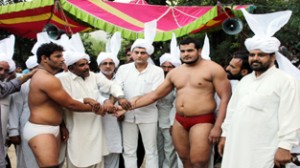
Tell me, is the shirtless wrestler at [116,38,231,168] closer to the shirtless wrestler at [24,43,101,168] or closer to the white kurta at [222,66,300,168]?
the white kurta at [222,66,300,168]

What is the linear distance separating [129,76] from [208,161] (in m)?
1.62

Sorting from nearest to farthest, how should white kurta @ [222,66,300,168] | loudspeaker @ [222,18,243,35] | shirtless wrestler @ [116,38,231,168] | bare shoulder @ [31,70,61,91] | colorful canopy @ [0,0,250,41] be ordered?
white kurta @ [222,66,300,168], bare shoulder @ [31,70,61,91], shirtless wrestler @ [116,38,231,168], loudspeaker @ [222,18,243,35], colorful canopy @ [0,0,250,41]

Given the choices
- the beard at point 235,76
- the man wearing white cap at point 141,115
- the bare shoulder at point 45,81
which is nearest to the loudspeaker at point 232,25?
the beard at point 235,76

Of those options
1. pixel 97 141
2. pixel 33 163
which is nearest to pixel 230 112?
pixel 97 141

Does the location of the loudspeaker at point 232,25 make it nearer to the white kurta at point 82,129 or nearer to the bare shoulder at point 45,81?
the white kurta at point 82,129

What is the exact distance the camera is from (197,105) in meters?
4.88

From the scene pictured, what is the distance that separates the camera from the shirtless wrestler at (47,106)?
445 centimetres

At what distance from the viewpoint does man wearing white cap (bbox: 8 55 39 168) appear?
5195 millimetres

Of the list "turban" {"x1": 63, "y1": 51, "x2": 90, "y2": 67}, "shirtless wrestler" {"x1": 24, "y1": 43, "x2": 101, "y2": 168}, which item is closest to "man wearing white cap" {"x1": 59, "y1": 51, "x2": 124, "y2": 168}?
"turban" {"x1": 63, "y1": 51, "x2": 90, "y2": 67}

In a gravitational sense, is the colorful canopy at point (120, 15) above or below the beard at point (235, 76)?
above

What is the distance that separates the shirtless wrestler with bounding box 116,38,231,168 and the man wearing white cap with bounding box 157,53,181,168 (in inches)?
27.4

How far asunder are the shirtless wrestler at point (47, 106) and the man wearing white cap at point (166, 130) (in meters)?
1.50

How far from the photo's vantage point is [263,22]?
4.05 metres

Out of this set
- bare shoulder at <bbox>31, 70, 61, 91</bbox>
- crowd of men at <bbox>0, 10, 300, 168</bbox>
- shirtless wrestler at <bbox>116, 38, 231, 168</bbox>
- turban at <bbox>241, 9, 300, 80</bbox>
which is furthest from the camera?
shirtless wrestler at <bbox>116, 38, 231, 168</bbox>
